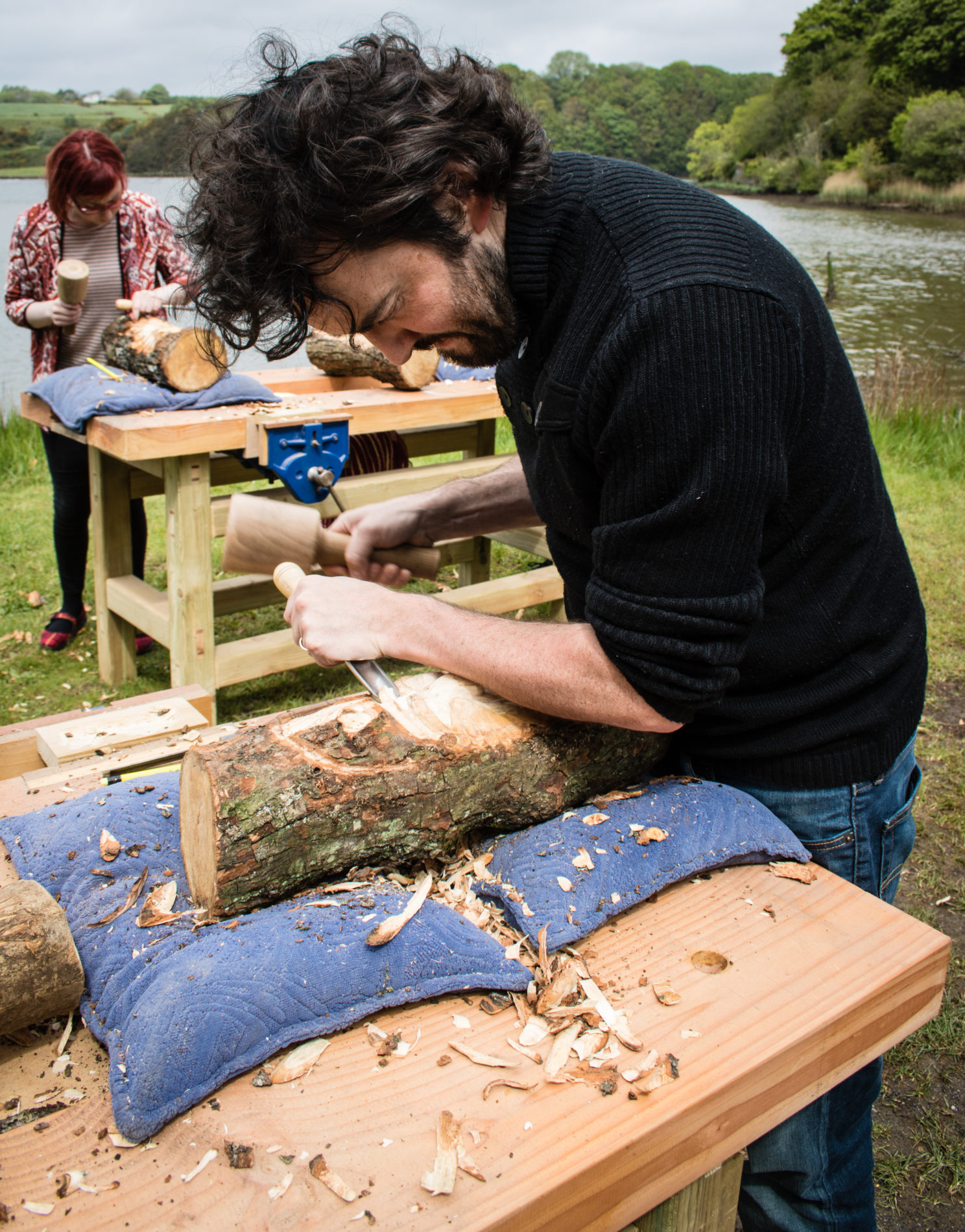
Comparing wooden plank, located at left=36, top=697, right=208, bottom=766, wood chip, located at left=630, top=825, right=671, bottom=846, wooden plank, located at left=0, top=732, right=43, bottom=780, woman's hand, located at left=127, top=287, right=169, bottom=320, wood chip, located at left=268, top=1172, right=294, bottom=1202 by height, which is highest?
woman's hand, located at left=127, top=287, right=169, bottom=320

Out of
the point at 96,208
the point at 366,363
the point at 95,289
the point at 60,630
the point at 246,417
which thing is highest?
the point at 96,208

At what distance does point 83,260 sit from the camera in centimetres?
405

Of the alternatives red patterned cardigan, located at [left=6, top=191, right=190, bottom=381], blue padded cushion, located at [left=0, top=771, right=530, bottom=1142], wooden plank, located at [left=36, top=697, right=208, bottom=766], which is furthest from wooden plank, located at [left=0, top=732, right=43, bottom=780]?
red patterned cardigan, located at [left=6, top=191, right=190, bottom=381]

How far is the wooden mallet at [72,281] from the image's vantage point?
3.65 m

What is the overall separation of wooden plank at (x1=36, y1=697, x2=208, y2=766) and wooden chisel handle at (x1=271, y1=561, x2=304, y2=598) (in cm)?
51

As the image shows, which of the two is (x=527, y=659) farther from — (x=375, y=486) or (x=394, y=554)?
(x=375, y=486)

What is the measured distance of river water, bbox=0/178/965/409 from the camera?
9121 mm

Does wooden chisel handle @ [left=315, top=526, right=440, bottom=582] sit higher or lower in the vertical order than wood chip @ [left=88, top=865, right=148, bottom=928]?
higher

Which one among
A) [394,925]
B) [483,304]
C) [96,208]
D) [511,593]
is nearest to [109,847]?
[394,925]

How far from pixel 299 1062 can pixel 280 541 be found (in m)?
1.14

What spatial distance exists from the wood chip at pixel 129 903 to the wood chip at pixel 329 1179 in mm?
505

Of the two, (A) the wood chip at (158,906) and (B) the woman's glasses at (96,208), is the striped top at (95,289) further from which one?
(A) the wood chip at (158,906)

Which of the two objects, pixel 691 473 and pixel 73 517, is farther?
pixel 73 517

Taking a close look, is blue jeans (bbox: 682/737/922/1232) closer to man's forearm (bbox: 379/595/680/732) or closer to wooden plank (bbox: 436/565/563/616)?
man's forearm (bbox: 379/595/680/732)
